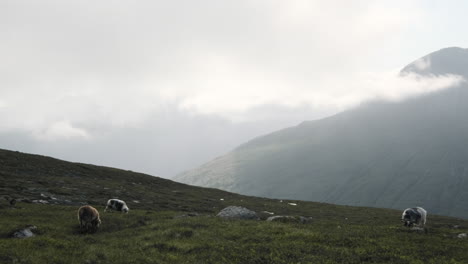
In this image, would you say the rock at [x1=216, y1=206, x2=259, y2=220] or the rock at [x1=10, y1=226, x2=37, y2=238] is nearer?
the rock at [x1=10, y1=226, x2=37, y2=238]

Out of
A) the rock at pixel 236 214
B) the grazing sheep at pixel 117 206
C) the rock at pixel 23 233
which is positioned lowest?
the rock at pixel 23 233

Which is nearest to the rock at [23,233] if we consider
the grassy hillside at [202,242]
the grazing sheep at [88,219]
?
the grassy hillside at [202,242]

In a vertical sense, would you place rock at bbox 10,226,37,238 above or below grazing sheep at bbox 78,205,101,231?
below

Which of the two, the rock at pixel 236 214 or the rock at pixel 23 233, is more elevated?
the rock at pixel 236 214

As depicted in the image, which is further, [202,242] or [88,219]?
[88,219]

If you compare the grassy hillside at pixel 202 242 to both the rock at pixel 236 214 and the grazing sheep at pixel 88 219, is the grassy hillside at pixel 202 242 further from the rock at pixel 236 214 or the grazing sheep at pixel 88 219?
the rock at pixel 236 214

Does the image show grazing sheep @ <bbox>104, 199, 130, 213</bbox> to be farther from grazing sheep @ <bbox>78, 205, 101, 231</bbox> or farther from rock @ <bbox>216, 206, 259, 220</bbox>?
rock @ <bbox>216, 206, 259, 220</bbox>

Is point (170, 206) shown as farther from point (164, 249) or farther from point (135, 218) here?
point (164, 249)

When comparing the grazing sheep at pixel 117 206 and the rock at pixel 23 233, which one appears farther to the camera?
the grazing sheep at pixel 117 206

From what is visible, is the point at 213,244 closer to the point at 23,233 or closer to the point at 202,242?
the point at 202,242

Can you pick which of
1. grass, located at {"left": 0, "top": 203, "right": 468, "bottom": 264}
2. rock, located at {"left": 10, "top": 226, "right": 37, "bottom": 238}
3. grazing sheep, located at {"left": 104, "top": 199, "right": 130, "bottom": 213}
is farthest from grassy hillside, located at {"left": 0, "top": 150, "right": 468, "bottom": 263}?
grazing sheep, located at {"left": 104, "top": 199, "right": 130, "bottom": 213}

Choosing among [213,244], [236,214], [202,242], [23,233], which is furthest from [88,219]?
[236,214]

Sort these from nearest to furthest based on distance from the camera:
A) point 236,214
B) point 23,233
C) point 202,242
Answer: point 23,233 < point 202,242 < point 236,214

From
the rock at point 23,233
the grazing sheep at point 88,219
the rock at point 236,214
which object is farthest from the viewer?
the rock at point 236,214
